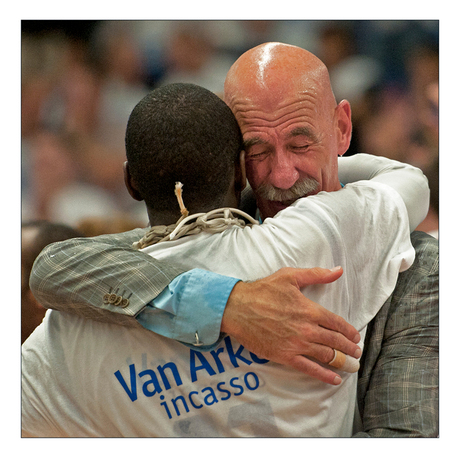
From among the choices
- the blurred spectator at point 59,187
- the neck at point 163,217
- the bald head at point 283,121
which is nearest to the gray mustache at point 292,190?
the bald head at point 283,121

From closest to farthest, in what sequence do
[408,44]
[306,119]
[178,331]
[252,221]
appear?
[178,331] < [252,221] < [306,119] < [408,44]

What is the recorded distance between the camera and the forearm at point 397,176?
1432 mm

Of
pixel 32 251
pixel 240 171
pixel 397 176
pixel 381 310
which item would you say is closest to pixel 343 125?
pixel 397 176

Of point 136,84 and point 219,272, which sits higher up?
point 136,84

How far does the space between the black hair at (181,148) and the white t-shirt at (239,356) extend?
0.11 metres

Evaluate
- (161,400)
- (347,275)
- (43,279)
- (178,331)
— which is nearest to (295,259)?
(347,275)

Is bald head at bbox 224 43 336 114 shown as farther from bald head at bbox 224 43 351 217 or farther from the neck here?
the neck

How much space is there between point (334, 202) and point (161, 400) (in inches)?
23.2

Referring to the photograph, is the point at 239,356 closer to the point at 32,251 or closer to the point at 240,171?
the point at 240,171

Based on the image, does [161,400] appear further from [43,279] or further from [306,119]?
[306,119]

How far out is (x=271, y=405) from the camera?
4.05ft

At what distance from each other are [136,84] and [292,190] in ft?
2.00

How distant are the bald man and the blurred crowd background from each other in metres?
0.19

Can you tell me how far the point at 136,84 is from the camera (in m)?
1.70
